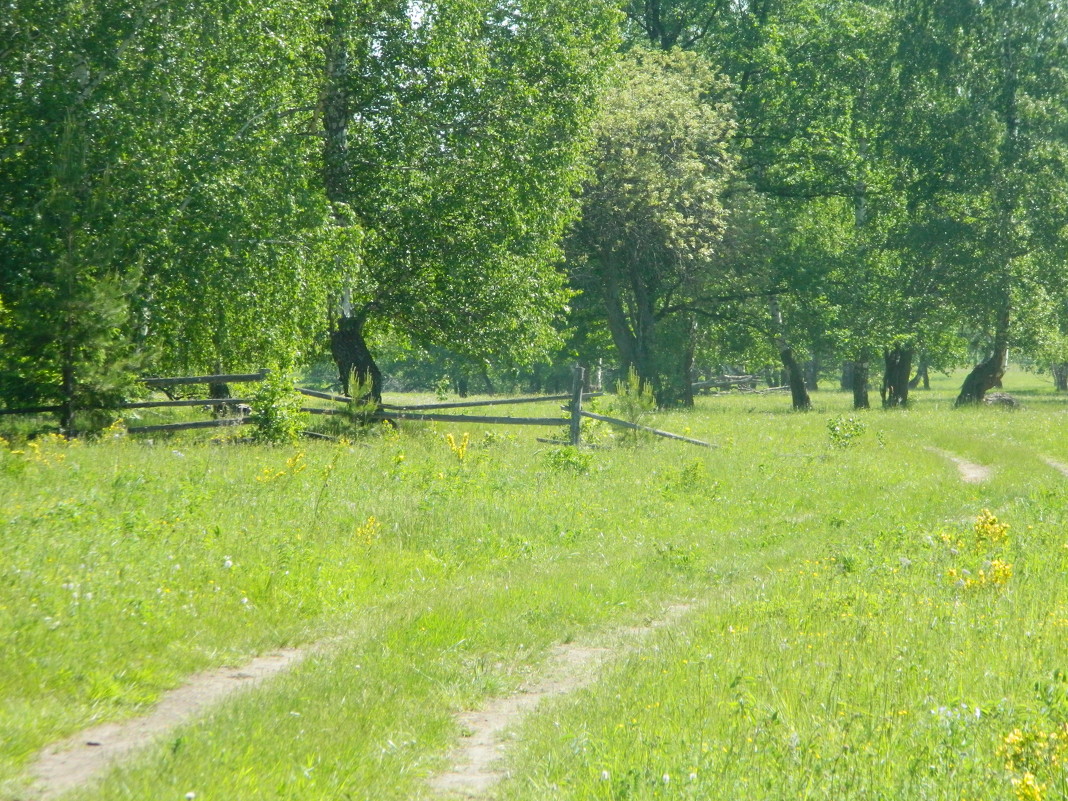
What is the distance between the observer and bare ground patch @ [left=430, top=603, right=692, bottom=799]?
6.27 meters

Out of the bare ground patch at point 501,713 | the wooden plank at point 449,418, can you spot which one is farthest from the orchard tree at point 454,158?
the bare ground patch at point 501,713

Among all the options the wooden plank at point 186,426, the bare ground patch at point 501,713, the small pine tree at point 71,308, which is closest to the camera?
the bare ground patch at point 501,713

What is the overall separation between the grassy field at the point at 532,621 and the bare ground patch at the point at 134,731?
149 mm

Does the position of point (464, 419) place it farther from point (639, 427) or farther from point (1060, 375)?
point (1060, 375)

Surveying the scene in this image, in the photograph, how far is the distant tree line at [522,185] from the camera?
1838 cm

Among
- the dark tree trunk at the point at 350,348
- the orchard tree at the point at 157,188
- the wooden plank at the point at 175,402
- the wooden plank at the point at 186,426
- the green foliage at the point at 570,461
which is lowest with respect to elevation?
the green foliage at the point at 570,461

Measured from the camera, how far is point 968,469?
73.2 ft

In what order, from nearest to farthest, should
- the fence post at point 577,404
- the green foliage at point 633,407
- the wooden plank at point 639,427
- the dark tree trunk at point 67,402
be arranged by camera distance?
the dark tree trunk at point 67,402 < the fence post at point 577,404 < the wooden plank at point 639,427 < the green foliage at point 633,407

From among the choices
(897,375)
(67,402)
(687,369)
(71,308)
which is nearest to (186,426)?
(67,402)

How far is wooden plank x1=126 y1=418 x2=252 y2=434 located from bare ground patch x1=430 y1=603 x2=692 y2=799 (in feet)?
→ 39.9

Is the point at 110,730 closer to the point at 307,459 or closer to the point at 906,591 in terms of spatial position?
the point at 906,591

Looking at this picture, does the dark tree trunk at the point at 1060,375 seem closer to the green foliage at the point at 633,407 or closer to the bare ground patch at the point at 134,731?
the green foliage at the point at 633,407

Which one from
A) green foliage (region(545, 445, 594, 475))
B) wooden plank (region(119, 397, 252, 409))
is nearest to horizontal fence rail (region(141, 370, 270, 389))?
wooden plank (region(119, 397, 252, 409))

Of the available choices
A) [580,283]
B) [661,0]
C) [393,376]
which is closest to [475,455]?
[580,283]
